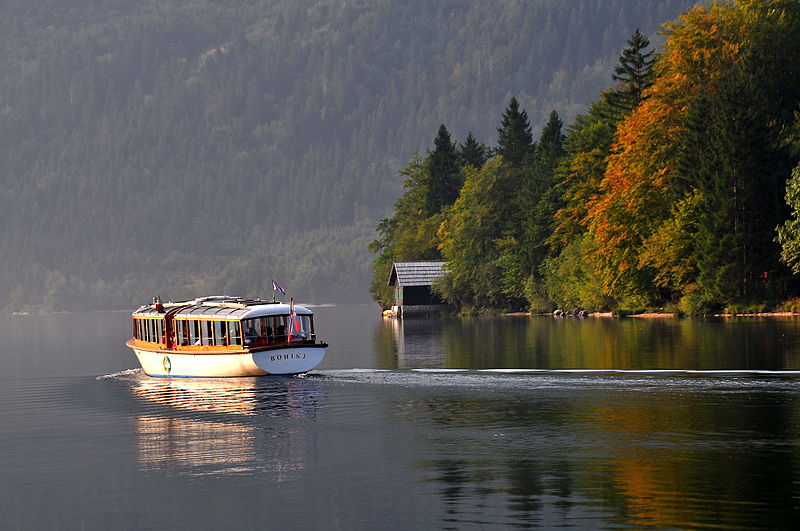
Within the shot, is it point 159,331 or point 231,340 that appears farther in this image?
point 159,331

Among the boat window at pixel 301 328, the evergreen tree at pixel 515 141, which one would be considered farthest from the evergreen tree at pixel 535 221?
the boat window at pixel 301 328

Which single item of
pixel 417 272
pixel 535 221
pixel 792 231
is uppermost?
pixel 535 221

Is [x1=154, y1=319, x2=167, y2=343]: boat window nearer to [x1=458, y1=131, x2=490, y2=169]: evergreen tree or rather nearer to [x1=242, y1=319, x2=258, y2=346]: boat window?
[x1=242, y1=319, x2=258, y2=346]: boat window

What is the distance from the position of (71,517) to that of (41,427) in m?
15.8

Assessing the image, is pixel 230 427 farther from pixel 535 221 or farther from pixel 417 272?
pixel 417 272

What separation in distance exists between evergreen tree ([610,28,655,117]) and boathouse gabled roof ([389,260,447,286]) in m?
41.8

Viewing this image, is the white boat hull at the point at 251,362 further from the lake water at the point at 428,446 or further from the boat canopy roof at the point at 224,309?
the boat canopy roof at the point at 224,309

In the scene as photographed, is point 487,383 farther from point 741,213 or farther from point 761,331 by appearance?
point 741,213

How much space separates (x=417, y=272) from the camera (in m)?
159

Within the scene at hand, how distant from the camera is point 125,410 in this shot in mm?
46469

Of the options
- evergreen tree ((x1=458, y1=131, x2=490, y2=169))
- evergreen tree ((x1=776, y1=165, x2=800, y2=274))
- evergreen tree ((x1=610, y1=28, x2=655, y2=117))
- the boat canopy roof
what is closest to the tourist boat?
the boat canopy roof

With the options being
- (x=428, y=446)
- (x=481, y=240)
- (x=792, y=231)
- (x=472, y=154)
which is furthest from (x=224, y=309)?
(x=472, y=154)

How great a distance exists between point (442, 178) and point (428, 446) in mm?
143973

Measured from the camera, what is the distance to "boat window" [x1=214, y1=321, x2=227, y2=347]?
59.0 metres
